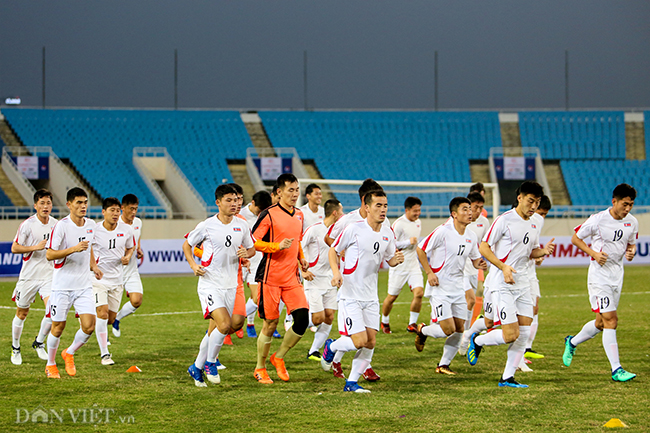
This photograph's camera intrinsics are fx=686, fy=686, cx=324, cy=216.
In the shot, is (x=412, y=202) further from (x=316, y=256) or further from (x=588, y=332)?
(x=588, y=332)

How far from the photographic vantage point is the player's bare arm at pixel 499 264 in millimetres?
7598

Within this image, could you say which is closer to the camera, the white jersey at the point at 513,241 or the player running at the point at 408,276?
the white jersey at the point at 513,241

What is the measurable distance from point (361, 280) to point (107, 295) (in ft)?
13.7

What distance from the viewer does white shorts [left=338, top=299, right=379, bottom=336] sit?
763 centimetres

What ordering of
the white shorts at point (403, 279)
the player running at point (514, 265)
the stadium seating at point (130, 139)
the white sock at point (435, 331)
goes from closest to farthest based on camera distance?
the player running at point (514, 265) < the white sock at point (435, 331) < the white shorts at point (403, 279) < the stadium seating at point (130, 139)

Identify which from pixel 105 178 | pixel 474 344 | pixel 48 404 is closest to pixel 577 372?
pixel 474 344

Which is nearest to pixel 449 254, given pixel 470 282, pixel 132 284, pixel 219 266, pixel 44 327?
pixel 470 282

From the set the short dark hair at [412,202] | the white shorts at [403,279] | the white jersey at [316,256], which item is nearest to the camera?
the white jersey at [316,256]

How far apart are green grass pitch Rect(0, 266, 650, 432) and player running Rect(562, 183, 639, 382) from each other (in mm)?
655

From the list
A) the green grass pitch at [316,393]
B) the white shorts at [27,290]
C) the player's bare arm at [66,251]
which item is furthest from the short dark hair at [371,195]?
Result: the white shorts at [27,290]

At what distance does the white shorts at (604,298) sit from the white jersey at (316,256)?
3.61 m

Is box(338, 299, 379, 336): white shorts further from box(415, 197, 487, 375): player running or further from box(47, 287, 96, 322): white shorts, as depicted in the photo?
box(47, 287, 96, 322): white shorts

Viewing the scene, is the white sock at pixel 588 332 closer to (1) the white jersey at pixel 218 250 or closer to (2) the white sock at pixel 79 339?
(1) the white jersey at pixel 218 250

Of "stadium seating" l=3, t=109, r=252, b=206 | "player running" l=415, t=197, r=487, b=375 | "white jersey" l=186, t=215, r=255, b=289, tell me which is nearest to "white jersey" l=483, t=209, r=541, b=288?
"player running" l=415, t=197, r=487, b=375
